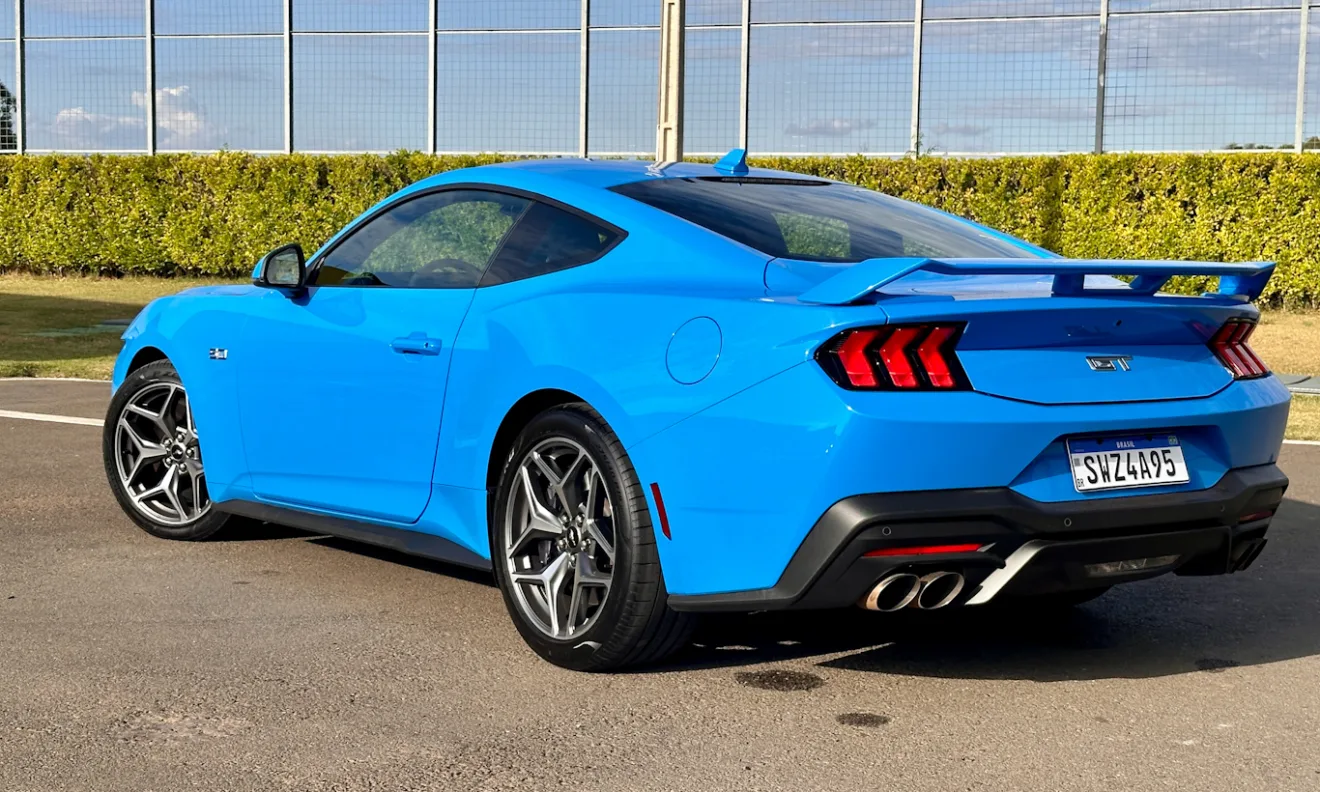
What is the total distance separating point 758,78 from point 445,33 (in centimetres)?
475

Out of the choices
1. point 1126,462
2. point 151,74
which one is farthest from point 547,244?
point 151,74

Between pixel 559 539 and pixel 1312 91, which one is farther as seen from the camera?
pixel 1312 91

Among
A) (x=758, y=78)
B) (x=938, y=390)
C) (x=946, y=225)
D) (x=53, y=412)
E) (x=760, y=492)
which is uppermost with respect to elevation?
(x=758, y=78)

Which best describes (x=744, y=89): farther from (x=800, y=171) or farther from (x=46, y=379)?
(x=46, y=379)

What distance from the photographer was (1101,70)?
1969cm

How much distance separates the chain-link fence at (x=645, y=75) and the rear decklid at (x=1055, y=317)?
605 inches

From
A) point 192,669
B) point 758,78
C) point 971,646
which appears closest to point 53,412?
point 192,669

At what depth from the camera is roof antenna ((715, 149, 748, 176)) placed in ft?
17.7

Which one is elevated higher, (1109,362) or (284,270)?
(284,270)

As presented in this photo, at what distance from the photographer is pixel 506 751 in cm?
379

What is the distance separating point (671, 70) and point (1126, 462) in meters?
10.5

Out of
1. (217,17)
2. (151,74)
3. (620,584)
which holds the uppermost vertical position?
(217,17)

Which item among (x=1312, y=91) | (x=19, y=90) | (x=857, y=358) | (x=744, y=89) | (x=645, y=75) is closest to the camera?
(x=857, y=358)

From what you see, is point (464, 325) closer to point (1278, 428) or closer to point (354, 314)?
point (354, 314)
